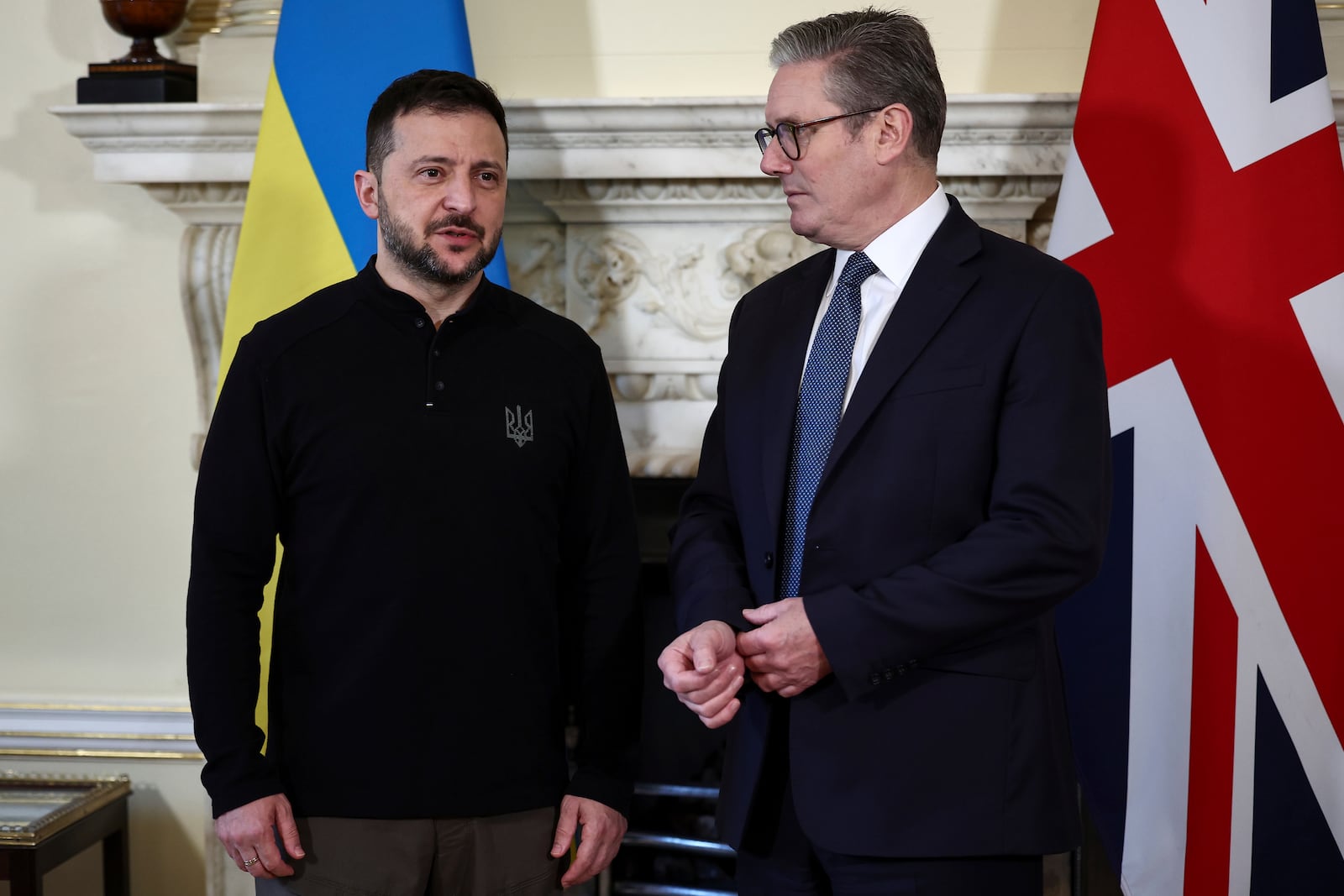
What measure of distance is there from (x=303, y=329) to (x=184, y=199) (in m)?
1.01

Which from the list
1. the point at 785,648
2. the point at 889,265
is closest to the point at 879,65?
the point at 889,265

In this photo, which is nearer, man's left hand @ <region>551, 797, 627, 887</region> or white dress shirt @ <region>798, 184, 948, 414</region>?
white dress shirt @ <region>798, 184, 948, 414</region>

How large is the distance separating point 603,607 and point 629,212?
0.92 metres

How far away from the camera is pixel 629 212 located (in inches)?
89.0

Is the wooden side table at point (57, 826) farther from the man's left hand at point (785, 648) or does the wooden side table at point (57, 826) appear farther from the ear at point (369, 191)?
the man's left hand at point (785, 648)

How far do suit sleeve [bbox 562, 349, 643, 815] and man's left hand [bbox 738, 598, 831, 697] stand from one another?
1.11 feet

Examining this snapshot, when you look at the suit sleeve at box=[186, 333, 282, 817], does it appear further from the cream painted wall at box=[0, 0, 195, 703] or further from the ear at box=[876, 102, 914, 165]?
the cream painted wall at box=[0, 0, 195, 703]

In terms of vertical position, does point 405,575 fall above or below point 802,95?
below

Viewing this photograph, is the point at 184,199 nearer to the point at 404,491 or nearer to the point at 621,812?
the point at 404,491

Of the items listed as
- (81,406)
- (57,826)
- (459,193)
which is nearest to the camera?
(459,193)

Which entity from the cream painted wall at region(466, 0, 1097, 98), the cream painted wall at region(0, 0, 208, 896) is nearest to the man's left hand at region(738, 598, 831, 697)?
the cream painted wall at region(466, 0, 1097, 98)

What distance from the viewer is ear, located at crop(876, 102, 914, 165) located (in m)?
1.40

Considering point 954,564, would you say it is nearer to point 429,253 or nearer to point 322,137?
point 429,253

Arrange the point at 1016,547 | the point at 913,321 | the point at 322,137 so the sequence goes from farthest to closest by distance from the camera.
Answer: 1. the point at 322,137
2. the point at 913,321
3. the point at 1016,547
